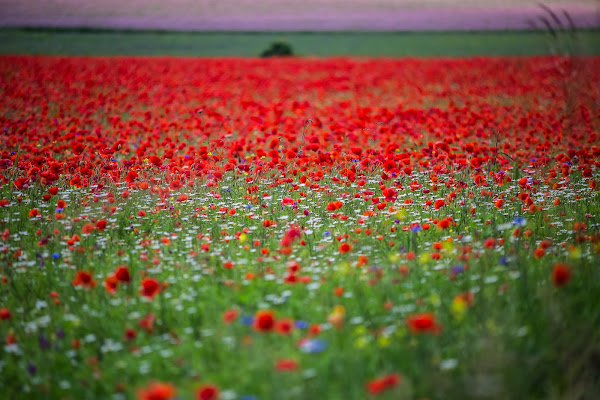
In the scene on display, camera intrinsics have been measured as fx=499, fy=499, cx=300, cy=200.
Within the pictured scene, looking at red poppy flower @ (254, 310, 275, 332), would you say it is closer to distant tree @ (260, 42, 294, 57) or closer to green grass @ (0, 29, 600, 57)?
distant tree @ (260, 42, 294, 57)

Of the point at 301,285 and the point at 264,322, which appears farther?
the point at 301,285

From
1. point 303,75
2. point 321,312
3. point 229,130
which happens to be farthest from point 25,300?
point 303,75

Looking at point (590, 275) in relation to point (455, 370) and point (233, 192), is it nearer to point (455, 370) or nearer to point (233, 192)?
point (455, 370)

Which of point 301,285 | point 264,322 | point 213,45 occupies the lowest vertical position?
point 301,285

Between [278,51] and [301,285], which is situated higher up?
[278,51]

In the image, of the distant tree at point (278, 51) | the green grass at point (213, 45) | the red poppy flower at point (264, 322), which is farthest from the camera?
the green grass at point (213, 45)

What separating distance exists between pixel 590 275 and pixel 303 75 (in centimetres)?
2082

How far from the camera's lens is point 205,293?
150 inches

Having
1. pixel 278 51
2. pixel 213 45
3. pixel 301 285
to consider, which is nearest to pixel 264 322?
pixel 301 285

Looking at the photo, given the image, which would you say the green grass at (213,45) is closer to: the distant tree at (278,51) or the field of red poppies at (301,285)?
the distant tree at (278,51)

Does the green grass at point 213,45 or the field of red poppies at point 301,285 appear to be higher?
the green grass at point 213,45

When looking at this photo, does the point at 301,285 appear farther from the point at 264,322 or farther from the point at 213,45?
the point at 213,45

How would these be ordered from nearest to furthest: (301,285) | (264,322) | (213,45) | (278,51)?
(264,322) → (301,285) → (278,51) → (213,45)

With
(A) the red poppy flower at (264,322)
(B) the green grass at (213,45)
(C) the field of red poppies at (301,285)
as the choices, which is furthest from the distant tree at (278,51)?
(A) the red poppy flower at (264,322)
